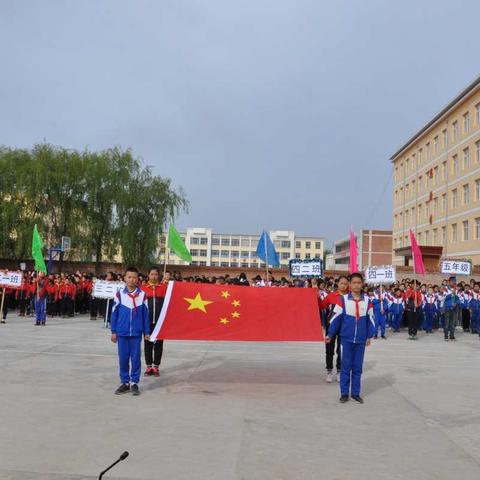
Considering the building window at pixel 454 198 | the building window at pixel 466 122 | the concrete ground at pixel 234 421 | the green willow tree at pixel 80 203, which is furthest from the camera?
the building window at pixel 454 198

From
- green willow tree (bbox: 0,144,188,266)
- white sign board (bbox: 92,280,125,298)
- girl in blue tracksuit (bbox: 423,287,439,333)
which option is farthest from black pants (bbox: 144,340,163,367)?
green willow tree (bbox: 0,144,188,266)

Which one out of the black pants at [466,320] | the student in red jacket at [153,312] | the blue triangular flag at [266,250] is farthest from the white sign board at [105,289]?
the black pants at [466,320]

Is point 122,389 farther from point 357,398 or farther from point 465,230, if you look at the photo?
point 465,230

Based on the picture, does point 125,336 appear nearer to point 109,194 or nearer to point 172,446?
point 172,446

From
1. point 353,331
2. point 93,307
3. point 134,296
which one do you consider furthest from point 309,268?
point 134,296

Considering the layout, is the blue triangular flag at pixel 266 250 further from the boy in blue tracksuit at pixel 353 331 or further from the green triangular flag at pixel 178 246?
the boy in blue tracksuit at pixel 353 331

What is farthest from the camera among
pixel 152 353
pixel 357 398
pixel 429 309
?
pixel 429 309

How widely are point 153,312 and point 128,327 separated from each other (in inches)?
61.4

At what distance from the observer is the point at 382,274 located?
63.6 feet

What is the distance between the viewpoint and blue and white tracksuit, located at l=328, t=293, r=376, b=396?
7.87 meters

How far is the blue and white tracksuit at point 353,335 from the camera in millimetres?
7867

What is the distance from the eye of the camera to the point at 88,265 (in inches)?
1436

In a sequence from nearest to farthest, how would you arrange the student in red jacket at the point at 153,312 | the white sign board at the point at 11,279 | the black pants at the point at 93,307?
1. the student in red jacket at the point at 153,312
2. the white sign board at the point at 11,279
3. the black pants at the point at 93,307

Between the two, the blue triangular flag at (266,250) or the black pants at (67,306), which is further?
the black pants at (67,306)
